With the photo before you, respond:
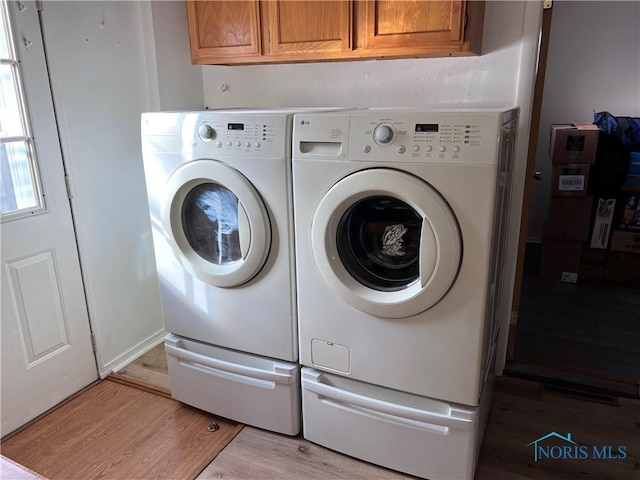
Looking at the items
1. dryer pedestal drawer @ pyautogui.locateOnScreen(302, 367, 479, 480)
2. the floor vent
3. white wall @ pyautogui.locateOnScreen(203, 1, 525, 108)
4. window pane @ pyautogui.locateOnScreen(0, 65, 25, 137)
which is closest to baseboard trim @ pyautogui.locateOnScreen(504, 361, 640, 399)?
the floor vent

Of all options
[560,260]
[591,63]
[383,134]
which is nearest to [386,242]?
[383,134]

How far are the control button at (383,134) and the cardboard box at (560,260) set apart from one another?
241cm

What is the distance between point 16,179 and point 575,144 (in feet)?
10.4

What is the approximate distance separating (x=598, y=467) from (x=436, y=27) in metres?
1.68

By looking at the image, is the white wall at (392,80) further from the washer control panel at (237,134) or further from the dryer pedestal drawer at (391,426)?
the dryer pedestal drawer at (391,426)

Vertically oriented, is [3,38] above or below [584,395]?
above

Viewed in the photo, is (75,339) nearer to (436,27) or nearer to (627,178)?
(436,27)

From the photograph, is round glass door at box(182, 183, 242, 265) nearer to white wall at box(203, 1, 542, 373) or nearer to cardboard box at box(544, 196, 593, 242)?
white wall at box(203, 1, 542, 373)

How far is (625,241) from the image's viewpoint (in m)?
3.30

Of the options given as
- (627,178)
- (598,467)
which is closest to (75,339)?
(598,467)

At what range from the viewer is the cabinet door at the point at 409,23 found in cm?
172

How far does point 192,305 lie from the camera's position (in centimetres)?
196

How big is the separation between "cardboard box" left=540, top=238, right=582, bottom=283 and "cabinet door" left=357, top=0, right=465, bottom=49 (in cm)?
215

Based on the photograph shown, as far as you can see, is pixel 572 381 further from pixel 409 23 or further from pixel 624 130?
pixel 624 130
